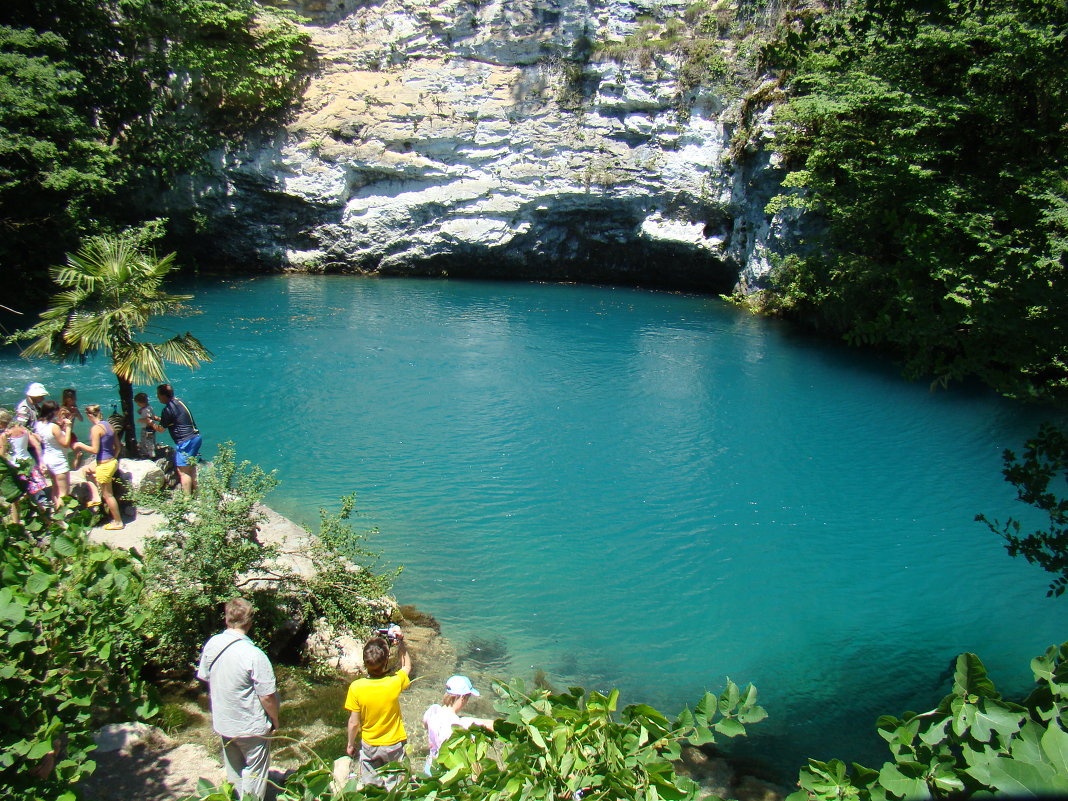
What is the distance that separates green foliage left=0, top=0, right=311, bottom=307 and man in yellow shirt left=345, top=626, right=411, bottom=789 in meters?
21.1

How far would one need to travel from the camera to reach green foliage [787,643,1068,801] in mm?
2078

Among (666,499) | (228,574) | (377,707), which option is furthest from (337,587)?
(666,499)

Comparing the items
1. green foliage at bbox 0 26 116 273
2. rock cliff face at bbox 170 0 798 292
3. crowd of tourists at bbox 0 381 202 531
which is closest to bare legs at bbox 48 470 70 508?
crowd of tourists at bbox 0 381 202 531

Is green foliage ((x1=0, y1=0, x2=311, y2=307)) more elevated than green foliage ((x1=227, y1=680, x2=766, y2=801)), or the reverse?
green foliage ((x1=0, y1=0, x2=311, y2=307))

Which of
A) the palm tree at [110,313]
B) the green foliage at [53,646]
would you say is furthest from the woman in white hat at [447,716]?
the palm tree at [110,313]

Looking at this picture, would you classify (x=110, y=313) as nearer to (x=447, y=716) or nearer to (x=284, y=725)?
(x=284, y=725)

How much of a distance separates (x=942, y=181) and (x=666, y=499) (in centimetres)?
1029

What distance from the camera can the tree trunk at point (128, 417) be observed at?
10500 millimetres

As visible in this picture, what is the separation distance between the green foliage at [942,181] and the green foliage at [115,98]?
20570 millimetres

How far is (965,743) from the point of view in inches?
92.7

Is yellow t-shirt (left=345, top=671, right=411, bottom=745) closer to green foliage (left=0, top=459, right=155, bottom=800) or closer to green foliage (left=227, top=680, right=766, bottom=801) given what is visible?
green foliage (left=0, top=459, right=155, bottom=800)

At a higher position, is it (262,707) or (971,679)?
(971,679)

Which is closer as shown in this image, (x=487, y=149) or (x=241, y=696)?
(x=241, y=696)

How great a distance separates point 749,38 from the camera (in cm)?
2922
